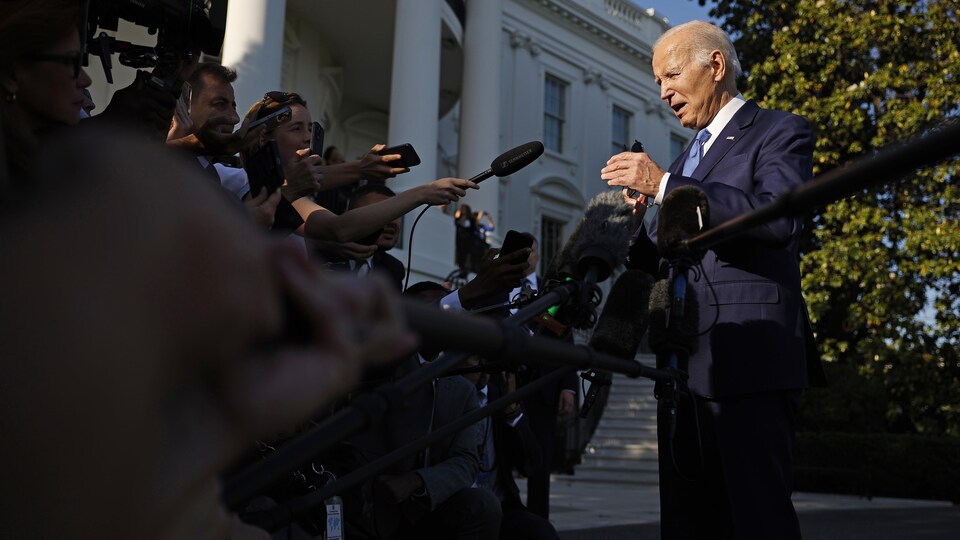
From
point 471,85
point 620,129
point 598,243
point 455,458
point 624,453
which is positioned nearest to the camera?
point 598,243

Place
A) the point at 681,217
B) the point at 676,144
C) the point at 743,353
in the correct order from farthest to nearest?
the point at 676,144 → the point at 743,353 → the point at 681,217

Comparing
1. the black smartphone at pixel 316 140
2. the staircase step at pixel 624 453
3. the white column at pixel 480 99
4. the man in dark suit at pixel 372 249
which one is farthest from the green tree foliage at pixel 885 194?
the black smartphone at pixel 316 140

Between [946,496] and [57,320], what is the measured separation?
56.3ft

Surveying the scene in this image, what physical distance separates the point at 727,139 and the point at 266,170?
1470 millimetres

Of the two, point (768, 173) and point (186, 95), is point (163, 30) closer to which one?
point (186, 95)

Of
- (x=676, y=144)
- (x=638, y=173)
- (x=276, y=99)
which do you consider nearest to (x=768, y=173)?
(x=638, y=173)

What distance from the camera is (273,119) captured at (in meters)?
2.96

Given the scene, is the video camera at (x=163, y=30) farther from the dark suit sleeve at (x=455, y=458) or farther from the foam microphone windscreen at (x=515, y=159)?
the dark suit sleeve at (x=455, y=458)

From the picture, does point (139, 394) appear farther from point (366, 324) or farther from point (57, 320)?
point (366, 324)

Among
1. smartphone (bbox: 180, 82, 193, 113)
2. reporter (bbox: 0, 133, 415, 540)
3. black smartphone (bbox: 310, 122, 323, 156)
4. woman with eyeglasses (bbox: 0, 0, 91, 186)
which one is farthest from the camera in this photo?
black smartphone (bbox: 310, 122, 323, 156)

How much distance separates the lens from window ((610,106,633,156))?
28812 mm

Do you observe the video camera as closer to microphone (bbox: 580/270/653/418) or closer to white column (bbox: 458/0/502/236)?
microphone (bbox: 580/270/653/418)

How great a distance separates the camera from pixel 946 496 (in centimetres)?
1539

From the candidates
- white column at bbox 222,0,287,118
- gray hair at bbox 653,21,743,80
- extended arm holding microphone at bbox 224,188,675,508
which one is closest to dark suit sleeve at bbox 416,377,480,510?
gray hair at bbox 653,21,743,80
